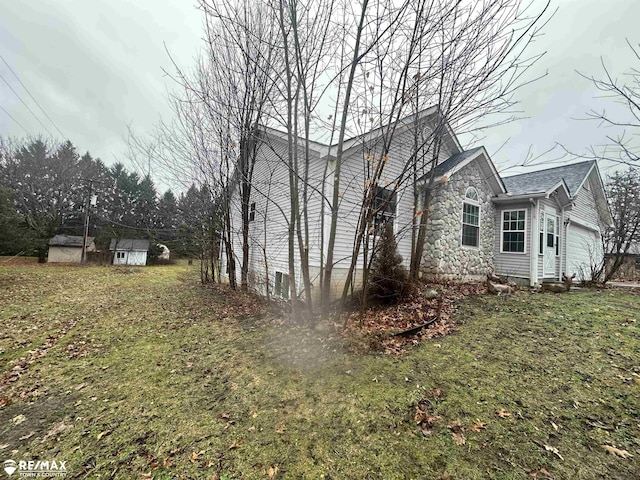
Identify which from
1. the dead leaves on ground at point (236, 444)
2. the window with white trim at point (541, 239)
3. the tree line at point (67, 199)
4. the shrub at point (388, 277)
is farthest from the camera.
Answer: the tree line at point (67, 199)

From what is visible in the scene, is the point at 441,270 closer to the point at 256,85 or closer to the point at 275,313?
the point at 275,313

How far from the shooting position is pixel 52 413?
3.11 meters

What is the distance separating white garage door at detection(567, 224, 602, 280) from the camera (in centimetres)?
1223

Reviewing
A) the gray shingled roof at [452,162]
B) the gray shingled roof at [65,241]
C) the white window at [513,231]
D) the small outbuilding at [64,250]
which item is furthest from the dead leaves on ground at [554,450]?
the gray shingled roof at [65,241]

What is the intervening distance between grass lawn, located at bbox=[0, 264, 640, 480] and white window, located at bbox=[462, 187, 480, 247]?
4.32 meters

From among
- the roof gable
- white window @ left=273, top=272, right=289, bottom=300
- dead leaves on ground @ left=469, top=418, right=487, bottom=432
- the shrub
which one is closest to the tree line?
white window @ left=273, top=272, right=289, bottom=300

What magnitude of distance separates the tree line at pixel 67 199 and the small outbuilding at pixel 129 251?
30.5 inches

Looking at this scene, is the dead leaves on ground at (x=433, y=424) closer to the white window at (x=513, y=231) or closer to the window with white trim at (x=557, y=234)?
the white window at (x=513, y=231)

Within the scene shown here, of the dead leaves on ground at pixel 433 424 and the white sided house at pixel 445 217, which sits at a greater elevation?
the white sided house at pixel 445 217

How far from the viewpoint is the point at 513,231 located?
33.6ft

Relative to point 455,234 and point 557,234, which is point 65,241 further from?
point 557,234

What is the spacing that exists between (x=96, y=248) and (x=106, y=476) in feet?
97.7

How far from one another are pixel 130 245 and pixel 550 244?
1232 inches

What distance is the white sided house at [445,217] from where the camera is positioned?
24.5 ft
